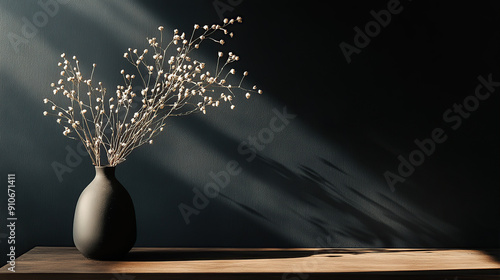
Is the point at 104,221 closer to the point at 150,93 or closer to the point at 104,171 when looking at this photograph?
the point at 104,171

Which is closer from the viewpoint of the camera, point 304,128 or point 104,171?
point 104,171

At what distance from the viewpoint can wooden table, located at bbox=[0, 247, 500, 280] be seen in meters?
2.09

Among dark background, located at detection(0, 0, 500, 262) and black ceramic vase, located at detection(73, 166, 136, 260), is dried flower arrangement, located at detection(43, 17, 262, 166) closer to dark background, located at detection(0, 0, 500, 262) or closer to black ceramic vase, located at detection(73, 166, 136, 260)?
dark background, located at detection(0, 0, 500, 262)

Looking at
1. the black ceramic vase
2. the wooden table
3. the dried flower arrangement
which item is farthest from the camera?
the dried flower arrangement

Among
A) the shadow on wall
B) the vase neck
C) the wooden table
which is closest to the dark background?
the shadow on wall

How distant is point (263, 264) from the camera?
2.29 metres

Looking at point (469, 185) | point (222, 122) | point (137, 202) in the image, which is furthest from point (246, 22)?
point (469, 185)

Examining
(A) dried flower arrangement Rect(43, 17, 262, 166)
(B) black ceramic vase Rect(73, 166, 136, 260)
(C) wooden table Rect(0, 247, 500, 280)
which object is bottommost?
(C) wooden table Rect(0, 247, 500, 280)

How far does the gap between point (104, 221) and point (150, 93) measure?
747mm

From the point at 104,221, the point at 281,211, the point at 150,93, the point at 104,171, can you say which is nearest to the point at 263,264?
the point at 281,211

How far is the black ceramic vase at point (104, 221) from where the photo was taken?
2309 millimetres

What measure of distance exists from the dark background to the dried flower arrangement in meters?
0.06

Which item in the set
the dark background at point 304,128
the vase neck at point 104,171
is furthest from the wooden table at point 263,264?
the vase neck at point 104,171

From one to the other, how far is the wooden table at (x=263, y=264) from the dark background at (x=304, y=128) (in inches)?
6.3
